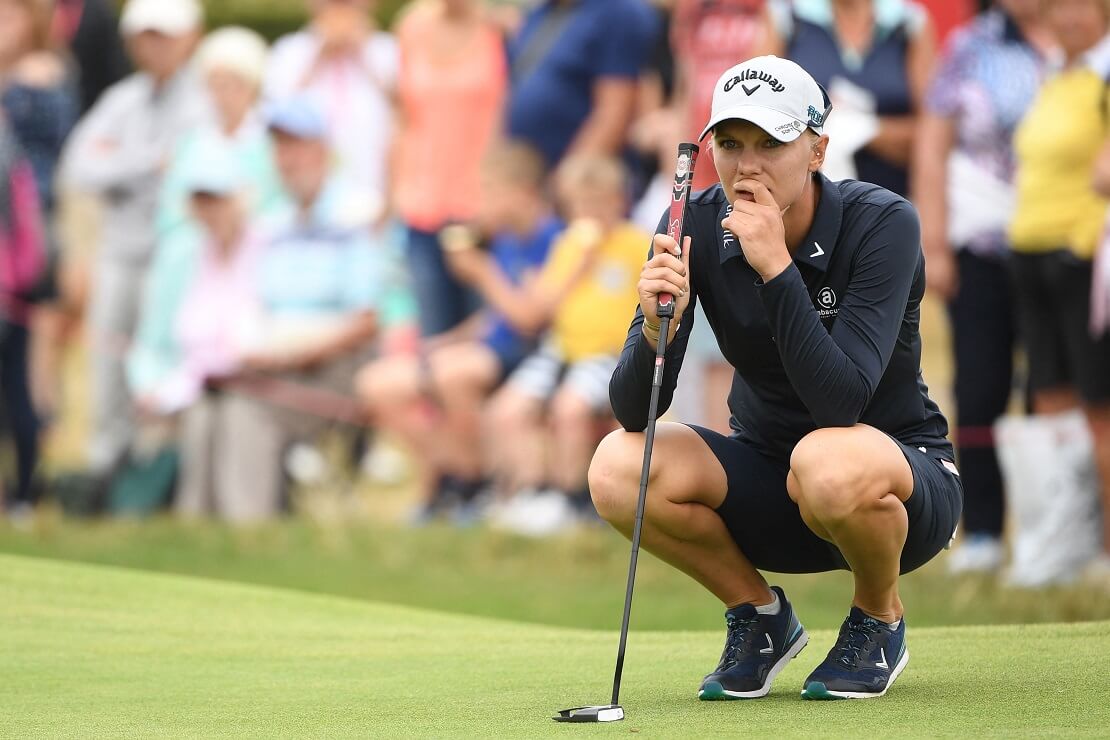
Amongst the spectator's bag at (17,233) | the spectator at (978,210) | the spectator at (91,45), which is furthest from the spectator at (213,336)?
the spectator at (978,210)

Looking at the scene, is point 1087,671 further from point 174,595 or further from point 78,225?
point 78,225

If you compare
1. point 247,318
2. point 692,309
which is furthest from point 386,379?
point 692,309

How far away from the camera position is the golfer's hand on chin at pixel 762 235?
13.0ft

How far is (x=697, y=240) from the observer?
4.24 metres

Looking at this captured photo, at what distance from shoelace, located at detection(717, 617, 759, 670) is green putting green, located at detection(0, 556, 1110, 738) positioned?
5.2 inches

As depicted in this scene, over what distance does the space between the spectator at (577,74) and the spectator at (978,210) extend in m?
1.62

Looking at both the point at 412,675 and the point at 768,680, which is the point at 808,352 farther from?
the point at 412,675

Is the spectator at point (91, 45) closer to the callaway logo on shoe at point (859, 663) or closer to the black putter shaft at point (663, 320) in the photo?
the black putter shaft at point (663, 320)

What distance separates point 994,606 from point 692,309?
3316 mm

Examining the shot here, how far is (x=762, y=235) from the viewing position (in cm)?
396

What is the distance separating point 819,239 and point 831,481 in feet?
1.81

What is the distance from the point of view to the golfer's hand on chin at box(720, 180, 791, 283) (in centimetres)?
395


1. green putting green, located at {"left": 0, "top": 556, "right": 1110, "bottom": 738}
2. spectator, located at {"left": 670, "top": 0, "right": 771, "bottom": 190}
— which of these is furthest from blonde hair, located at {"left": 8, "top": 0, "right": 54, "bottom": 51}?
green putting green, located at {"left": 0, "top": 556, "right": 1110, "bottom": 738}

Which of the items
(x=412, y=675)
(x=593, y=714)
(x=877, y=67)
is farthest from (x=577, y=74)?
→ (x=593, y=714)
